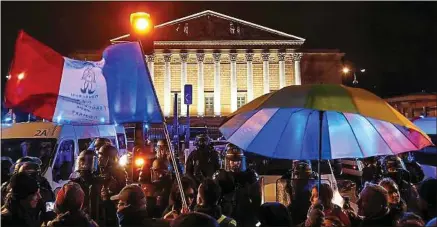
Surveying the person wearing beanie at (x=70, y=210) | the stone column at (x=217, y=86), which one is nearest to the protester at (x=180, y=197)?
the person wearing beanie at (x=70, y=210)

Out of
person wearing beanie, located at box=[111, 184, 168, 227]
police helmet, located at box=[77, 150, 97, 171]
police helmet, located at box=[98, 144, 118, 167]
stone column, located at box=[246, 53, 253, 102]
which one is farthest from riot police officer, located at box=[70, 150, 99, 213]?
stone column, located at box=[246, 53, 253, 102]

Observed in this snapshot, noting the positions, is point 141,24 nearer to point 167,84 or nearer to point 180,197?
point 180,197

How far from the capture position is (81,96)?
4.03 metres

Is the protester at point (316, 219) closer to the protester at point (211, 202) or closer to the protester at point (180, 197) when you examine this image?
the protester at point (211, 202)

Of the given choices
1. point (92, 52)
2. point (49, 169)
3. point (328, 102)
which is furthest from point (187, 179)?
point (92, 52)

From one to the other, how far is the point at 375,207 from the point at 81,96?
2793mm

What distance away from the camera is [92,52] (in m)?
49.0

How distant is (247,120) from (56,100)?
211 centimetres

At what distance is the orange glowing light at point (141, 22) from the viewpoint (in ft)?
18.7

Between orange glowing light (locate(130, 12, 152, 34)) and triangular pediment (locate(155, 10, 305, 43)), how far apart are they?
46.4 m

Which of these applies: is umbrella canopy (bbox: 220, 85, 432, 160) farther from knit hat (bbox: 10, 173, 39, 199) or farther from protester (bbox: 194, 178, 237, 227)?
knit hat (bbox: 10, 173, 39, 199)

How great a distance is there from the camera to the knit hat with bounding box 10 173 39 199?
138 inches

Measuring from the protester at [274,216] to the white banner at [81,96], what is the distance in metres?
1.81

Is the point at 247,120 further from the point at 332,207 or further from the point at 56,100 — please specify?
the point at 56,100
